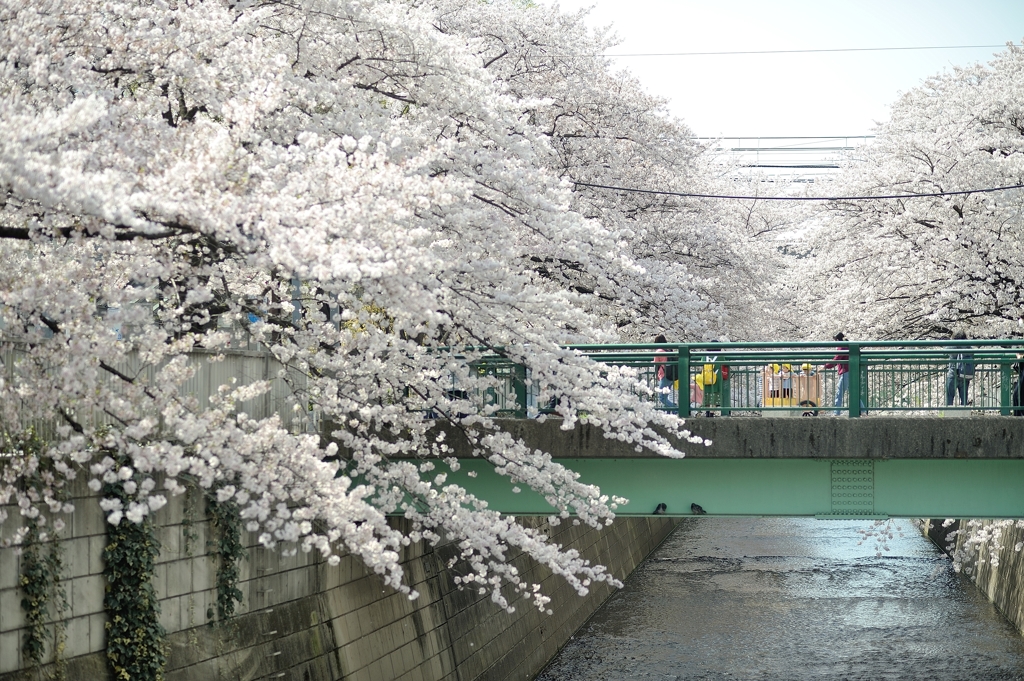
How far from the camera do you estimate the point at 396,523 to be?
49.4 feet

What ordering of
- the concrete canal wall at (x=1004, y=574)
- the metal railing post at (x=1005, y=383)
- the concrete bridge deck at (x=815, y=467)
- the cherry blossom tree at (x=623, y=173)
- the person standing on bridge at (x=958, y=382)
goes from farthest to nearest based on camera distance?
the concrete canal wall at (x=1004, y=574)
the cherry blossom tree at (x=623, y=173)
the person standing on bridge at (x=958, y=382)
the metal railing post at (x=1005, y=383)
the concrete bridge deck at (x=815, y=467)

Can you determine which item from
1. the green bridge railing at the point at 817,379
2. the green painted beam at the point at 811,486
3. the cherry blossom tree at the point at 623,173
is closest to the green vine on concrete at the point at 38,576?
the green bridge railing at the point at 817,379

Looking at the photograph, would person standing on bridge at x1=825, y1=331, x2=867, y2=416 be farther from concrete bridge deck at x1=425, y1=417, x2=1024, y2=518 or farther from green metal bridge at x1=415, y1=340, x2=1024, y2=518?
concrete bridge deck at x1=425, y1=417, x2=1024, y2=518

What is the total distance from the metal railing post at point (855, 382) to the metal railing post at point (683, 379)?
6.28 ft

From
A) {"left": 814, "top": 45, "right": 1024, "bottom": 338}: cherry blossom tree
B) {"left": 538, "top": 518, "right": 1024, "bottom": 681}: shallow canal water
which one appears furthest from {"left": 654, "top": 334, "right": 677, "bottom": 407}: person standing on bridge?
{"left": 814, "top": 45, "right": 1024, "bottom": 338}: cherry blossom tree

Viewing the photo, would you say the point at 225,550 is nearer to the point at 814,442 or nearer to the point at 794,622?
the point at 814,442

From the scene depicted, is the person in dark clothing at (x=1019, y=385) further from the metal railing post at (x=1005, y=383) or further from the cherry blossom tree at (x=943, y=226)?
the cherry blossom tree at (x=943, y=226)

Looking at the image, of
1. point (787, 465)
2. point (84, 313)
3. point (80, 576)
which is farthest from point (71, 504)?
point (787, 465)

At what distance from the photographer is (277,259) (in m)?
7.65

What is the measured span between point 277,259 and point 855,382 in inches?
328

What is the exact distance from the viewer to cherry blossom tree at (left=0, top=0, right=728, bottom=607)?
27.0 ft

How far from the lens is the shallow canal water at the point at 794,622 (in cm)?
1922

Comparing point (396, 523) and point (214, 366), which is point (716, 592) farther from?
point (214, 366)

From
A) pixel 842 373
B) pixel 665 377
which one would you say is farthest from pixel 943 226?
pixel 665 377
